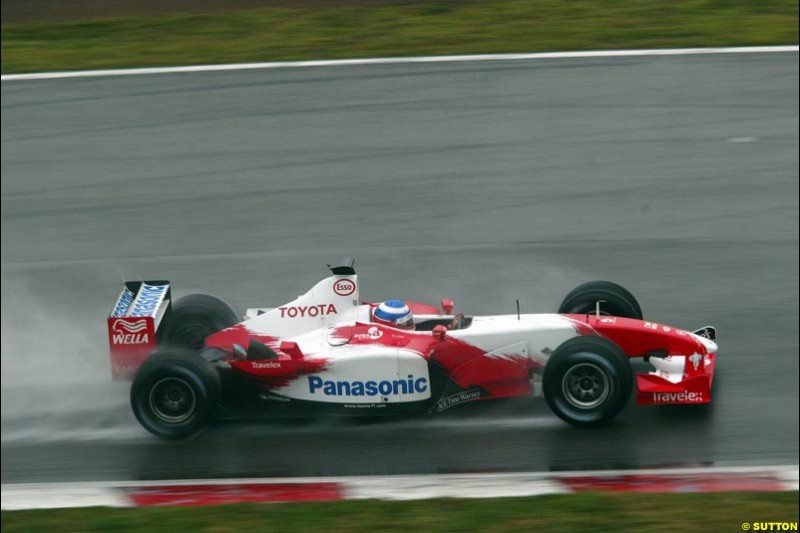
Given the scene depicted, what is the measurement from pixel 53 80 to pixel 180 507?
11134 mm

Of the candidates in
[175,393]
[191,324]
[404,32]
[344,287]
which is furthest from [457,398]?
[404,32]

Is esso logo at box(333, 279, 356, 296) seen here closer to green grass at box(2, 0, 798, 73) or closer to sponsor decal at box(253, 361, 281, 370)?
sponsor decal at box(253, 361, 281, 370)

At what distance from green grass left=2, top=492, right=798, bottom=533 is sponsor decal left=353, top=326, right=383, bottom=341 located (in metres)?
1.64

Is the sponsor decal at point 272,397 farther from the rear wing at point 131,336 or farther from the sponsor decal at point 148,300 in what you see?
the sponsor decal at point 148,300

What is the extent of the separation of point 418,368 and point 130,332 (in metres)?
2.37

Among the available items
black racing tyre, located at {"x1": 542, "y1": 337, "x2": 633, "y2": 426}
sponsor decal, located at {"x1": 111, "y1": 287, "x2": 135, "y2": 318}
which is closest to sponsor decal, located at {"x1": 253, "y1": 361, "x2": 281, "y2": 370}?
sponsor decal, located at {"x1": 111, "y1": 287, "x2": 135, "y2": 318}

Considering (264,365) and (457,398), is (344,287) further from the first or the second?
(457,398)

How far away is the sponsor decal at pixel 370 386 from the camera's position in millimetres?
9320

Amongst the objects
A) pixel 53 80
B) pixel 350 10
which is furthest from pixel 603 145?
pixel 53 80

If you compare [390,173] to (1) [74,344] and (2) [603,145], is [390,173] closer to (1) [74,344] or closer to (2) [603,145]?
(2) [603,145]

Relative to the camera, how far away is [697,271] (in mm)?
12453

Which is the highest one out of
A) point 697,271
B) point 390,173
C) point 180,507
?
point 390,173

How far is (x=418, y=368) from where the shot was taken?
9.30 m

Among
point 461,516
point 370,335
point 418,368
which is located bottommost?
point 461,516
